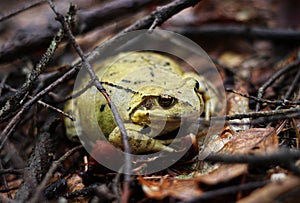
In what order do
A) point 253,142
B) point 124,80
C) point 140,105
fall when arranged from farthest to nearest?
point 124,80
point 140,105
point 253,142

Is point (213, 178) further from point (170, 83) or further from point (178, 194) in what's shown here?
point (170, 83)

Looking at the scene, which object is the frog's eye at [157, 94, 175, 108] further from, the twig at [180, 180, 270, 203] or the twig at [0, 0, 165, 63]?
the twig at [0, 0, 165, 63]

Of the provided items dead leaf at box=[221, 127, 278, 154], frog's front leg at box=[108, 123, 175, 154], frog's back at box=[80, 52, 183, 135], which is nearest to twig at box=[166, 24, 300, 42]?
frog's back at box=[80, 52, 183, 135]

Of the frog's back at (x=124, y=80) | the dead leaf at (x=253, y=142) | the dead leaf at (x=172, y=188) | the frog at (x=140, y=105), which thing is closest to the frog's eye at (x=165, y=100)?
the frog at (x=140, y=105)

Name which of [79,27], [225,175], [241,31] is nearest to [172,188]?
[225,175]

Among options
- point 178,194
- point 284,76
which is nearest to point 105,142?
point 178,194

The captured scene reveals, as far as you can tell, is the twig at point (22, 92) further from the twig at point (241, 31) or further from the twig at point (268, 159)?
the twig at point (241, 31)

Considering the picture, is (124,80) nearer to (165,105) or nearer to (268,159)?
(165,105)

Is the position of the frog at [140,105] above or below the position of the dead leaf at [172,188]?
above
